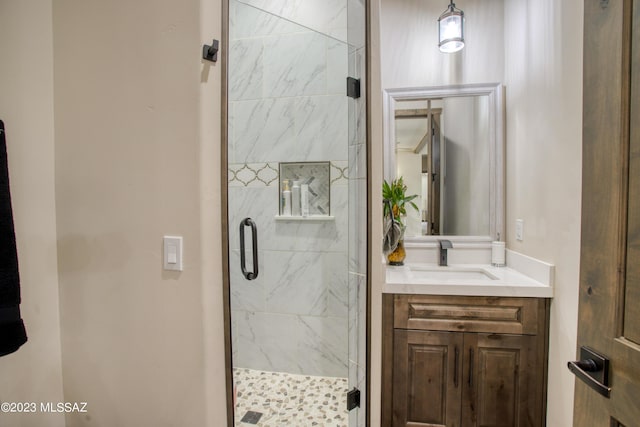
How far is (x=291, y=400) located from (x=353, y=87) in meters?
1.74

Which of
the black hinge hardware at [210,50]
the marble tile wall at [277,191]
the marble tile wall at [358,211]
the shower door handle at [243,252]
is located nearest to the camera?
the black hinge hardware at [210,50]

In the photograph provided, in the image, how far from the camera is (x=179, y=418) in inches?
40.2

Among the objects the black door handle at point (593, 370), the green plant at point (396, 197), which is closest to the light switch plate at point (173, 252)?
the black door handle at point (593, 370)

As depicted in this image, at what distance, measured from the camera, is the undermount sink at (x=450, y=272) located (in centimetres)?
186

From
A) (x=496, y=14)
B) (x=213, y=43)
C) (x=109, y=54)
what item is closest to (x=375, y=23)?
(x=213, y=43)

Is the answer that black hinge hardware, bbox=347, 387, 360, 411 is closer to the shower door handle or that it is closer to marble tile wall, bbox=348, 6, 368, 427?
marble tile wall, bbox=348, 6, 368, 427

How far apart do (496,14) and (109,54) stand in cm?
229

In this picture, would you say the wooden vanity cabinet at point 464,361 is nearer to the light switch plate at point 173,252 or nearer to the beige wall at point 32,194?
the light switch plate at point 173,252

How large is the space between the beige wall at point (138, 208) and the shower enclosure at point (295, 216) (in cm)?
45

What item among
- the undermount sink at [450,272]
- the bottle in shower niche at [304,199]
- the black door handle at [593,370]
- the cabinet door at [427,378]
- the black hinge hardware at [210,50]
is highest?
the black hinge hardware at [210,50]

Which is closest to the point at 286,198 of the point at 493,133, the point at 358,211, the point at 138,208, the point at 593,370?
the point at 358,211

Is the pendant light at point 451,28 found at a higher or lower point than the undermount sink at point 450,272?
higher

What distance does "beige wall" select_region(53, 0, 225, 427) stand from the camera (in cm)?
99

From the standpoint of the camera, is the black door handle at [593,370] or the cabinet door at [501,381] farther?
the cabinet door at [501,381]
